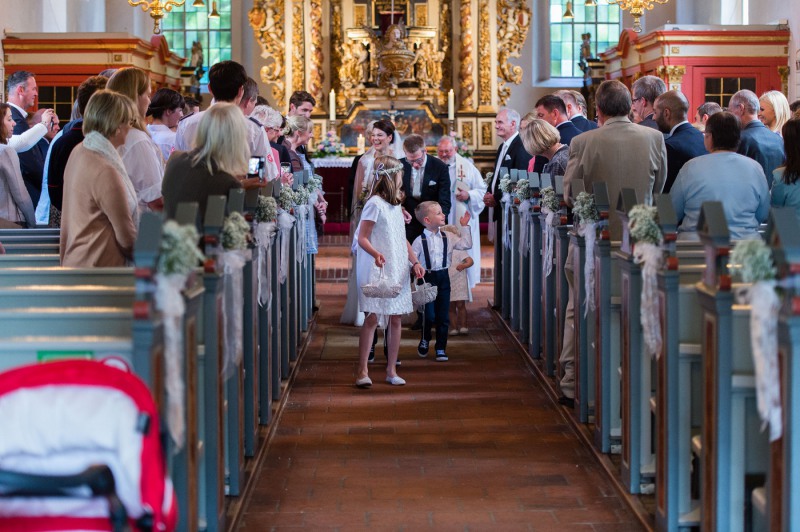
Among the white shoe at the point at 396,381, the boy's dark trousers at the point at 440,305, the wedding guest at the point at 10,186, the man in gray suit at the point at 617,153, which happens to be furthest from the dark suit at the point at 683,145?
the wedding guest at the point at 10,186

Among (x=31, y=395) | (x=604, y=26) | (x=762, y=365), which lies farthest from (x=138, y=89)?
(x=604, y=26)

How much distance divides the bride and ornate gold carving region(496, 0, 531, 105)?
10.8m

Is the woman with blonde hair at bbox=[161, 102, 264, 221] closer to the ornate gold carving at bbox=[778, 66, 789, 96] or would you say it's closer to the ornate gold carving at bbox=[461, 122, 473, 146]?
the ornate gold carving at bbox=[778, 66, 789, 96]

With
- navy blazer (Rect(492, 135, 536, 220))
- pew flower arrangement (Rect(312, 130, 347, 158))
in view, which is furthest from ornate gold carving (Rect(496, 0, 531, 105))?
navy blazer (Rect(492, 135, 536, 220))

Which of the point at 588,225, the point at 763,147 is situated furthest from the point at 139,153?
the point at 763,147

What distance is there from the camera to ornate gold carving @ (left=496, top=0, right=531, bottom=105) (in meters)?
20.2

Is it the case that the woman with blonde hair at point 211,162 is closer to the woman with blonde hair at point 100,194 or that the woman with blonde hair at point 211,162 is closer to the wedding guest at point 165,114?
the woman with blonde hair at point 100,194

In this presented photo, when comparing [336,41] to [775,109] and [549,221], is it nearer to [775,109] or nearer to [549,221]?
[775,109]

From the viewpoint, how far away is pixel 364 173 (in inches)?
351

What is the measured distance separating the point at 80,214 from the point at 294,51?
617 inches

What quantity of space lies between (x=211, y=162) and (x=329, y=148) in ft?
43.1

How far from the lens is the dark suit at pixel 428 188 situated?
28.7 feet

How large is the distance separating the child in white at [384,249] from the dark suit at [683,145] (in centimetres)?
156

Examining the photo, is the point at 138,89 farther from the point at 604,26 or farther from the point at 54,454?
the point at 604,26
